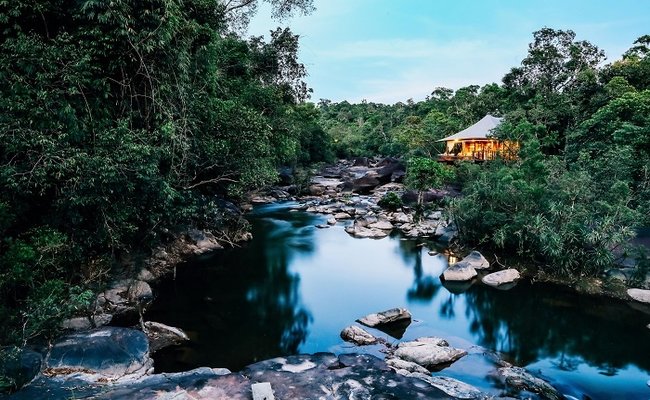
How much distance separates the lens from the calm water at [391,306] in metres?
7.45

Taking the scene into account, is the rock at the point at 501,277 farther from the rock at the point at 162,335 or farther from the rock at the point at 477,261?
the rock at the point at 162,335

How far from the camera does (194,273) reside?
12.3m

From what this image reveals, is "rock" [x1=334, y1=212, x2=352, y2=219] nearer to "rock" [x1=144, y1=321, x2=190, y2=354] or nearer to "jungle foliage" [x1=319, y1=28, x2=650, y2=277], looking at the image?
"jungle foliage" [x1=319, y1=28, x2=650, y2=277]

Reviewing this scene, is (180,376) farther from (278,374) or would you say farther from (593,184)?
(593,184)

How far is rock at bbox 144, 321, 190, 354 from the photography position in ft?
25.3

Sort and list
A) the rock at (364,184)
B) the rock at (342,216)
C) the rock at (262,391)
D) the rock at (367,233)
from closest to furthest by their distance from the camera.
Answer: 1. the rock at (262,391)
2. the rock at (367,233)
3. the rock at (342,216)
4. the rock at (364,184)

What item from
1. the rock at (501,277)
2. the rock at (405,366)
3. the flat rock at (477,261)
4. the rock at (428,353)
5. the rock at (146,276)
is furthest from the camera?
the flat rock at (477,261)

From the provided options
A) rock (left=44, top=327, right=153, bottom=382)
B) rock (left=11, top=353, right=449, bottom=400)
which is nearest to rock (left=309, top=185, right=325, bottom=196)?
rock (left=44, top=327, right=153, bottom=382)

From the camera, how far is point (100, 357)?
639 centimetres

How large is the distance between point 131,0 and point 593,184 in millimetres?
12956

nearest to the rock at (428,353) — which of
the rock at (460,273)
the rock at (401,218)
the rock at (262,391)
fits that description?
the rock at (262,391)

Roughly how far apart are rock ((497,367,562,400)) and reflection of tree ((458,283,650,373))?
1003 mm

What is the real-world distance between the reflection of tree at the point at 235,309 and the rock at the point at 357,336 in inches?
38.5

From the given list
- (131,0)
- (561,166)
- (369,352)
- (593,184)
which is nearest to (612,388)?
(369,352)
